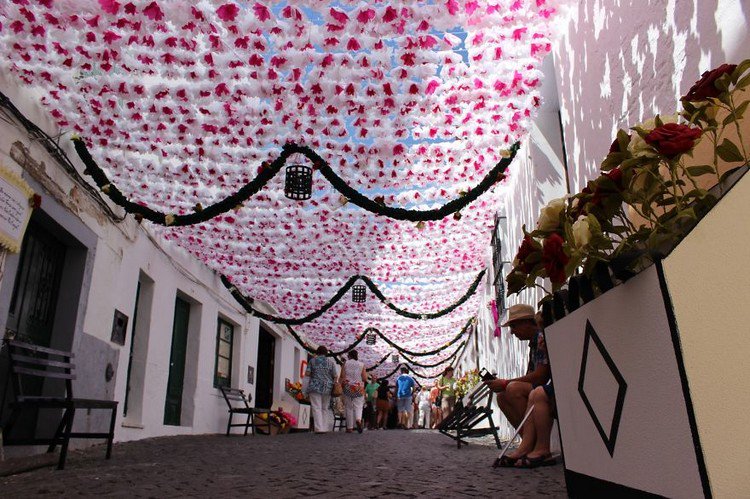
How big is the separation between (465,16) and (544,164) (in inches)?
93.5

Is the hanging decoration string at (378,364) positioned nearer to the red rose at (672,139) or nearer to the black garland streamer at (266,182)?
the black garland streamer at (266,182)

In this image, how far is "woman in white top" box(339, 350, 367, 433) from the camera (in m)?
12.1

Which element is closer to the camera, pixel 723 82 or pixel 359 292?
pixel 723 82

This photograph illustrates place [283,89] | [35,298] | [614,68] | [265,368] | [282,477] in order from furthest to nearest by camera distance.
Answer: [265,368]
[35,298]
[283,89]
[614,68]
[282,477]

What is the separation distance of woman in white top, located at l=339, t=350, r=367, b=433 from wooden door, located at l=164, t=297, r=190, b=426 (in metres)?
3.46

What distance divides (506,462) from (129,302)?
573 cm

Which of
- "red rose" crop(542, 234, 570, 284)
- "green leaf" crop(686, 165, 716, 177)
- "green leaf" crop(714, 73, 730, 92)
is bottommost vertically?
"red rose" crop(542, 234, 570, 284)

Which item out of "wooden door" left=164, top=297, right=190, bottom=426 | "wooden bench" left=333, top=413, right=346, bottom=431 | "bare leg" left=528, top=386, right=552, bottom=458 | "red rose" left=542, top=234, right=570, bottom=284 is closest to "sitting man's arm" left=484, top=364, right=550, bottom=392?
"bare leg" left=528, top=386, right=552, bottom=458

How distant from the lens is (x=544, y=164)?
639 cm

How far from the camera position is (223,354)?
41.4 ft

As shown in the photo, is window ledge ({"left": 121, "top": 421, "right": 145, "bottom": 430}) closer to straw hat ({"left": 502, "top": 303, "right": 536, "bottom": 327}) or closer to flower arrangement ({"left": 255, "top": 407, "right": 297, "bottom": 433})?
flower arrangement ({"left": 255, "top": 407, "right": 297, "bottom": 433})

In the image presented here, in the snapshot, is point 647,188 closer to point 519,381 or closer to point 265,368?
point 519,381

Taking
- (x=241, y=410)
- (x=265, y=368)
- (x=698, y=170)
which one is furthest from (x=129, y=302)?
(x=265, y=368)

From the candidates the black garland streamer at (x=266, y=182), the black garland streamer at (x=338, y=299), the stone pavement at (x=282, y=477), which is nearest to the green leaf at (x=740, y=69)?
the stone pavement at (x=282, y=477)
